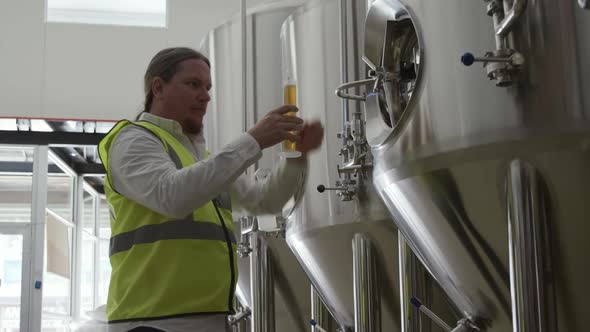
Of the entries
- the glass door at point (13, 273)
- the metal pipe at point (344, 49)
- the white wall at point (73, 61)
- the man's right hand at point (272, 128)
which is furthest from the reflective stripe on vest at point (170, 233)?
the glass door at point (13, 273)

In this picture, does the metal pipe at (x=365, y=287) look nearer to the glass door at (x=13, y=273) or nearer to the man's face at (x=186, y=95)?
the man's face at (x=186, y=95)

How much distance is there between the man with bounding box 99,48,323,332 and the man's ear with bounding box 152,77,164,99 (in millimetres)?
36

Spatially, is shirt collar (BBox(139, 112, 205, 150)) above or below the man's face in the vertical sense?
below

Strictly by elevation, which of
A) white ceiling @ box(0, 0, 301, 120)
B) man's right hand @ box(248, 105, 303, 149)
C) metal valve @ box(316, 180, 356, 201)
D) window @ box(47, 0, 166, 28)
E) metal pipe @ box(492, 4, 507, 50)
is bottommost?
metal valve @ box(316, 180, 356, 201)

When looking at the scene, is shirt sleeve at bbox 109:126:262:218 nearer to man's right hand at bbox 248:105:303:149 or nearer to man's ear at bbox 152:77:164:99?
man's right hand at bbox 248:105:303:149

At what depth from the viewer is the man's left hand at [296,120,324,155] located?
2.74 m

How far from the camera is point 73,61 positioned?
7773 mm

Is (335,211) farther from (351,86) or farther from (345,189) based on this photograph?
(351,86)

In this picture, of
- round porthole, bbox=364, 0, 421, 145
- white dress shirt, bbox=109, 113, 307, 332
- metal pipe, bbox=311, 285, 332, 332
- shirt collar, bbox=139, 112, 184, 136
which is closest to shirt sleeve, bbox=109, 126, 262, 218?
white dress shirt, bbox=109, 113, 307, 332

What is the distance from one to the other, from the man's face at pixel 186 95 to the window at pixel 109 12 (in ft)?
19.3

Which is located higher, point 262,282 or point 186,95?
point 186,95

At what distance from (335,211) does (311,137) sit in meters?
0.30

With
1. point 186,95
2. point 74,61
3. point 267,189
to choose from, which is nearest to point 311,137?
point 267,189

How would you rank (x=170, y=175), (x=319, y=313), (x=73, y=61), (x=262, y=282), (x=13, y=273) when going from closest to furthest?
(x=170, y=175), (x=319, y=313), (x=262, y=282), (x=73, y=61), (x=13, y=273)
